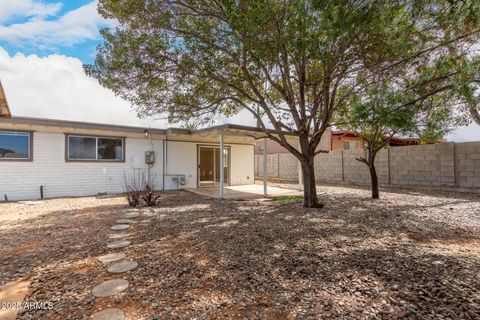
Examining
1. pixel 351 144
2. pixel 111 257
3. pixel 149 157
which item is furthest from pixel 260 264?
pixel 351 144

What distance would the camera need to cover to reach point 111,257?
368 centimetres

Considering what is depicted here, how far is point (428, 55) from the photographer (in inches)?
219

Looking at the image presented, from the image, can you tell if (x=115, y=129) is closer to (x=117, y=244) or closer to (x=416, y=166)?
(x=117, y=244)

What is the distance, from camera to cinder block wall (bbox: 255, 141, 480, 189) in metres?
9.73

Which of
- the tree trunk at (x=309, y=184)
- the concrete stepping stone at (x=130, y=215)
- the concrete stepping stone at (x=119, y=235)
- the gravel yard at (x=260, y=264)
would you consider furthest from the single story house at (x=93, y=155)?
the concrete stepping stone at (x=119, y=235)

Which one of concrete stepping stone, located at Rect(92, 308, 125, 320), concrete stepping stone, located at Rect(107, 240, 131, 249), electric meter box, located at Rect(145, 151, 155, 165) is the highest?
electric meter box, located at Rect(145, 151, 155, 165)

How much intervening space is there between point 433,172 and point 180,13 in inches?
427

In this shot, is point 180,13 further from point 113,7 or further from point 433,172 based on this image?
point 433,172

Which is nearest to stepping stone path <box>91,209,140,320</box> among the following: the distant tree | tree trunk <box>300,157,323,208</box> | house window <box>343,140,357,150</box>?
the distant tree

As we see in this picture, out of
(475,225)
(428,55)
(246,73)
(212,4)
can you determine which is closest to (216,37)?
(212,4)

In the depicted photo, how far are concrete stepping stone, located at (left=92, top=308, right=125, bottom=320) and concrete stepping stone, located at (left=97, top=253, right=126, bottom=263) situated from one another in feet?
4.32

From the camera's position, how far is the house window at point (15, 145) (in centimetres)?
895

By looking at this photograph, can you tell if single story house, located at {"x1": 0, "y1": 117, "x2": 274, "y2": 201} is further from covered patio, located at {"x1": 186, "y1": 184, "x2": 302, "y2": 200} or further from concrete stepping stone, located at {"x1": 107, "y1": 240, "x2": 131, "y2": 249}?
concrete stepping stone, located at {"x1": 107, "y1": 240, "x2": 131, "y2": 249}

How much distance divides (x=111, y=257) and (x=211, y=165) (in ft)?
35.3
